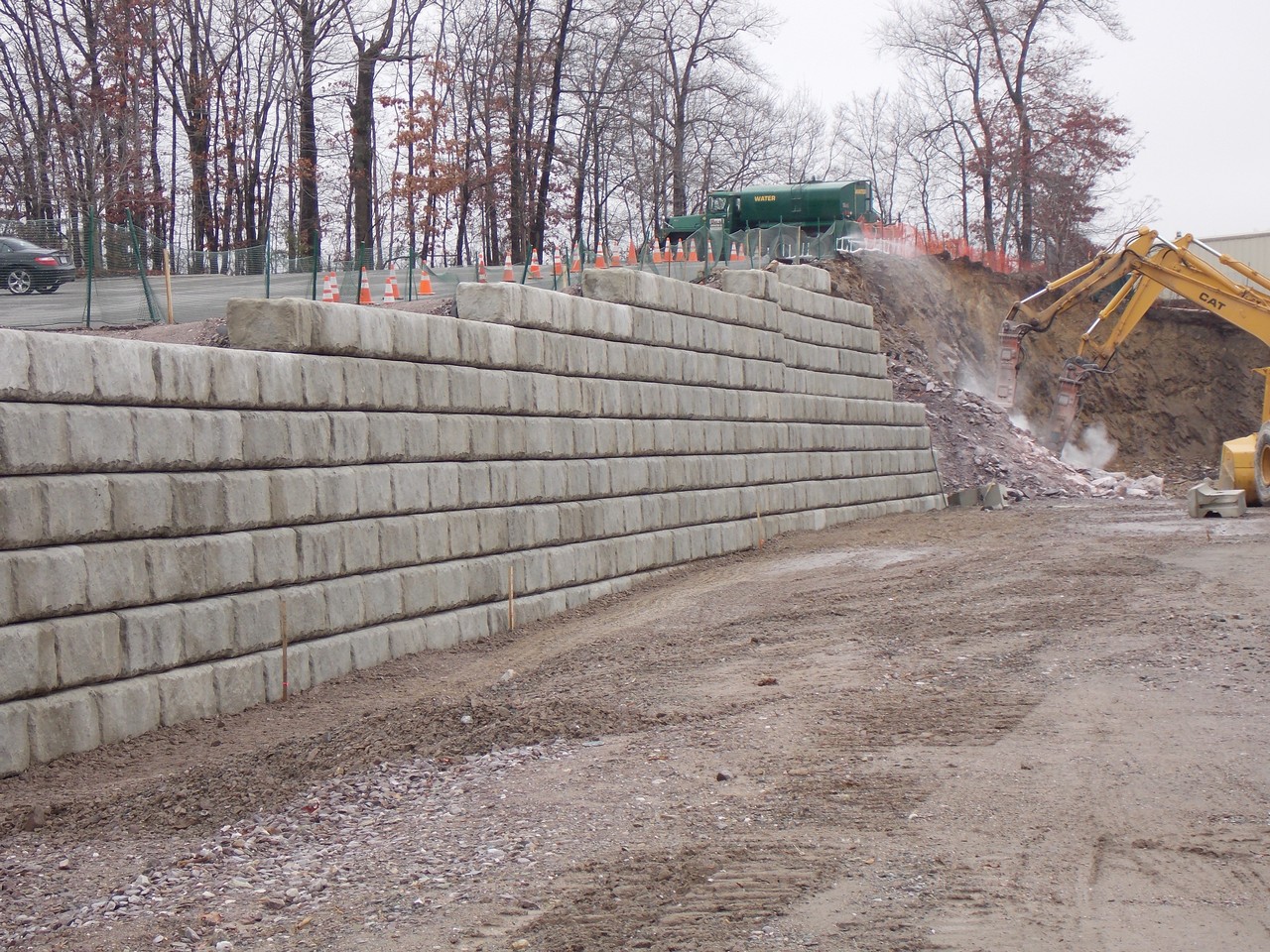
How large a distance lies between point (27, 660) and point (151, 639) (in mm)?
805

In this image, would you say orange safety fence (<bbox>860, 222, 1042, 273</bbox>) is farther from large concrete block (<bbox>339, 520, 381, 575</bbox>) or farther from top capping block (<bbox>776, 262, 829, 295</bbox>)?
large concrete block (<bbox>339, 520, 381, 575</bbox>)

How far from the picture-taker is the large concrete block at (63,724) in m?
6.40

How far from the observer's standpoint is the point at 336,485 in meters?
8.59

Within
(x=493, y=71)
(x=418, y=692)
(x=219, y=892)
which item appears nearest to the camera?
(x=219, y=892)

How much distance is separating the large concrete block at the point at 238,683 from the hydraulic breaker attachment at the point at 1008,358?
20972mm

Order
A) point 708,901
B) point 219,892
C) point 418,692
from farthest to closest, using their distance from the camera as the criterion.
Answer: point 418,692, point 219,892, point 708,901

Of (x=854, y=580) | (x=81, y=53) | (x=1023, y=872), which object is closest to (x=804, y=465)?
(x=854, y=580)

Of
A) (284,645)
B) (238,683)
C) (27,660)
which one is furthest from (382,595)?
(27,660)

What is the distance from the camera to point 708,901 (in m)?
4.62

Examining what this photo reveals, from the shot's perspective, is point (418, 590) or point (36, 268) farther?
point (36, 268)

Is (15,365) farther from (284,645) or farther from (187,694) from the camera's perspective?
(284,645)

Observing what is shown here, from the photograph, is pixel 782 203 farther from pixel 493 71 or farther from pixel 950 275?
pixel 493 71

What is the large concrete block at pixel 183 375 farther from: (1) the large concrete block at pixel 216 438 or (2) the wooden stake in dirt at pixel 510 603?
(2) the wooden stake in dirt at pixel 510 603

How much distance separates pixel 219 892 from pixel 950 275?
96.6 feet
